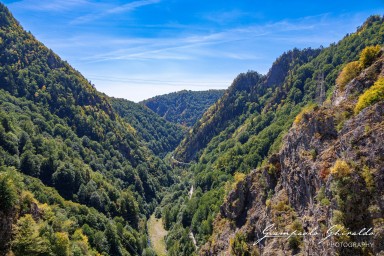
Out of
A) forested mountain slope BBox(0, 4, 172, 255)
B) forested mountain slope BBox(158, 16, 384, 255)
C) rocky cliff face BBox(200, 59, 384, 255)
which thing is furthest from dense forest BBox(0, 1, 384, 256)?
forested mountain slope BBox(158, 16, 384, 255)

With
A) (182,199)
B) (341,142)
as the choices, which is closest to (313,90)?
(182,199)

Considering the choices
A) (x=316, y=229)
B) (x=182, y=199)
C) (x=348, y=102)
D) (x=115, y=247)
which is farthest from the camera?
(x=182, y=199)

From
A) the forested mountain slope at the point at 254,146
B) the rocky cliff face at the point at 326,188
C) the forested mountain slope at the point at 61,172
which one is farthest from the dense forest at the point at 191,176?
the forested mountain slope at the point at 254,146

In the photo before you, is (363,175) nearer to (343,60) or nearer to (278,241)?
(278,241)

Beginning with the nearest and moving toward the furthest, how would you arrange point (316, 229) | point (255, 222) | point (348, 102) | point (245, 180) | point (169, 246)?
point (316, 229) < point (348, 102) < point (255, 222) < point (245, 180) < point (169, 246)

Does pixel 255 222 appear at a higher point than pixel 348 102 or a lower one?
lower

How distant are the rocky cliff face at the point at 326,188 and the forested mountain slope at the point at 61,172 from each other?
1306 inches

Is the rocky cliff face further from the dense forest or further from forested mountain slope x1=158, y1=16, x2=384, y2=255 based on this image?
forested mountain slope x1=158, y1=16, x2=384, y2=255

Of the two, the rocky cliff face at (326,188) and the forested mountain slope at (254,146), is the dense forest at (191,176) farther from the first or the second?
the forested mountain slope at (254,146)

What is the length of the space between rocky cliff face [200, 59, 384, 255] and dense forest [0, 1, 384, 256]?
0.14 m

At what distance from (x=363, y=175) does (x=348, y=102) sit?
13.1 meters

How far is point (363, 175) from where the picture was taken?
2931 cm

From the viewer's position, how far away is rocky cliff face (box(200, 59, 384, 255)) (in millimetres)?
28312

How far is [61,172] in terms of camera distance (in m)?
107
